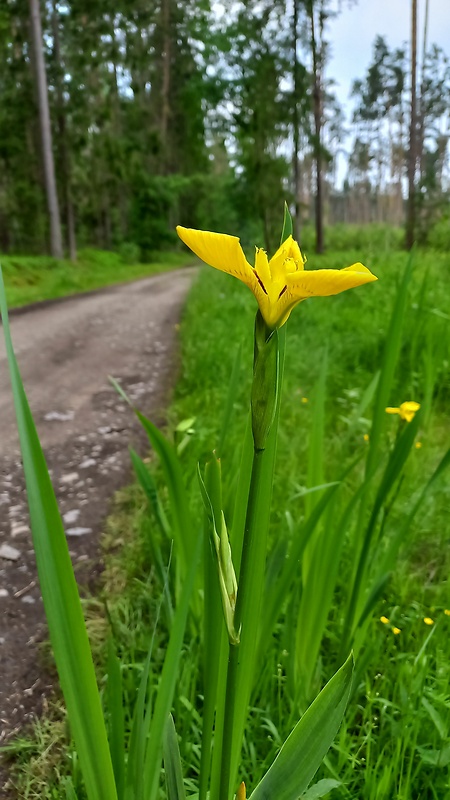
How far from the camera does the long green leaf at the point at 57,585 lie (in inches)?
20.3

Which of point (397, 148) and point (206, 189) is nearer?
point (206, 189)

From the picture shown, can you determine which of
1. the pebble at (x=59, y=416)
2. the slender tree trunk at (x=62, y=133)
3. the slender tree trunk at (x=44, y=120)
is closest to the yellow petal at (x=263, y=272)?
the pebble at (x=59, y=416)

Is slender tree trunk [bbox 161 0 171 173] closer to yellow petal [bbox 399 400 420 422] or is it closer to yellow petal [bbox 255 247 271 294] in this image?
yellow petal [bbox 399 400 420 422]

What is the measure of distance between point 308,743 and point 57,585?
0.88 ft

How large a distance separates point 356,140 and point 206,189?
24.8 meters

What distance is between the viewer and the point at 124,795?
621 millimetres

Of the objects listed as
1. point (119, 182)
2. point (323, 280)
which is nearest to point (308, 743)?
point (323, 280)

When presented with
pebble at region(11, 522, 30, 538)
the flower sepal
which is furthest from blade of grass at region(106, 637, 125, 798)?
pebble at region(11, 522, 30, 538)

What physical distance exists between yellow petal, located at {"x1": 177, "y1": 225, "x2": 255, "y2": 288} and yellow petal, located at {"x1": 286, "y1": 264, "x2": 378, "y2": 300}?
0.11ft

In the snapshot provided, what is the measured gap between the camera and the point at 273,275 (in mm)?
442

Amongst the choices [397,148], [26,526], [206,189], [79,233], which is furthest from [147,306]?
[397,148]

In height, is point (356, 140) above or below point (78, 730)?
above

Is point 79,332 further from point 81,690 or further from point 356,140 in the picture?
point 356,140

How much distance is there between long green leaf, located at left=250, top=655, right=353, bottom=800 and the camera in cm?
51
